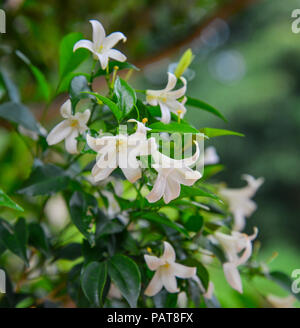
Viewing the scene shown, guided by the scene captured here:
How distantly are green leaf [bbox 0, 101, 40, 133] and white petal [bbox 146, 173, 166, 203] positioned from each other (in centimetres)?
25

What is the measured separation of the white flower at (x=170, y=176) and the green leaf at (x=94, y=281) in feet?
0.43

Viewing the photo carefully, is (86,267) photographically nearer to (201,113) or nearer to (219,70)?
(201,113)

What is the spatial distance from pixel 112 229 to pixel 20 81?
2.59ft

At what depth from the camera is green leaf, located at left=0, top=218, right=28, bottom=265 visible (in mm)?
478

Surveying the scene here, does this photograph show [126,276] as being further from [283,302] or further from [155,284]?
[283,302]

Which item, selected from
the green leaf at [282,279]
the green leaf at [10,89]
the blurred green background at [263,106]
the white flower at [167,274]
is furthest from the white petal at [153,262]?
the blurred green background at [263,106]

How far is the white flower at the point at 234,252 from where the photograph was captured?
0.49 metres

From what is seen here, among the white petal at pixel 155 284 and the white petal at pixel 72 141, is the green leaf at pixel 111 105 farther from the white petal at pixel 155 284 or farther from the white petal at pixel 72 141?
the white petal at pixel 155 284

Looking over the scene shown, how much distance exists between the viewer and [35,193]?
474 millimetres

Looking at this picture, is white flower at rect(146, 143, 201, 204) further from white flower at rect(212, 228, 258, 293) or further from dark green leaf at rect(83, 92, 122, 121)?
white flower at rect(212, 228, 258, 293)

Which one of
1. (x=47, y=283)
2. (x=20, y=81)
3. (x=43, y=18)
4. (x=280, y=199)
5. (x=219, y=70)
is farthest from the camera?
(x=219, y=70)

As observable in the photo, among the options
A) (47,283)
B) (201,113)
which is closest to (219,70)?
(201,113)

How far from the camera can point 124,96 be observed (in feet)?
1.27

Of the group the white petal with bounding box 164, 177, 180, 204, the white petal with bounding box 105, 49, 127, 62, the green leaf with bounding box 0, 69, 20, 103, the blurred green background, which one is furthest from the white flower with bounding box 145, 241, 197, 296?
the blurred green background
